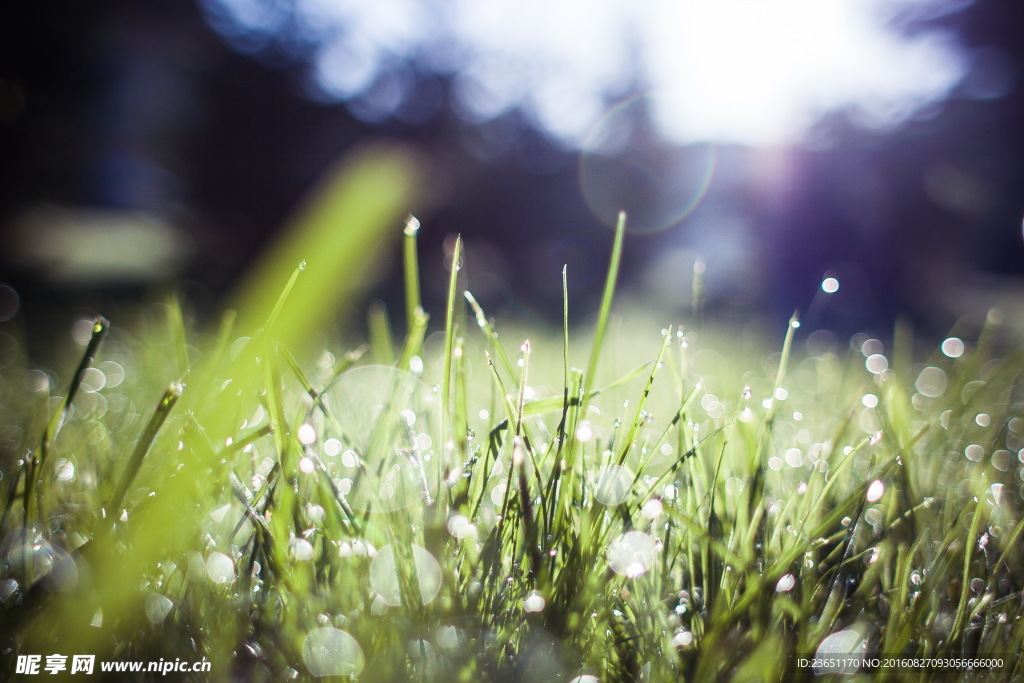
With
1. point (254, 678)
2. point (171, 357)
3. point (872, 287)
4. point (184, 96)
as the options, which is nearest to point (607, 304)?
point (254, 678)

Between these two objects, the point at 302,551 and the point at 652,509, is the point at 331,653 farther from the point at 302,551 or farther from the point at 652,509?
the point at 652,509

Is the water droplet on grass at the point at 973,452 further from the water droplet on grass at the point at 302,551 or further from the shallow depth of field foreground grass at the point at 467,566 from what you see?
the water droplet on grass at the point at 302,551

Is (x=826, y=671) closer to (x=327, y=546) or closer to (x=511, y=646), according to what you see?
(x=511, y=646)

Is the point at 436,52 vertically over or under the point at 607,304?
over

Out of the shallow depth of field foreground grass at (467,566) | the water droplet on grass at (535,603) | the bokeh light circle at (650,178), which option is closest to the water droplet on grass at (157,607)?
the shallow depth of field foreground grass at (467,566)

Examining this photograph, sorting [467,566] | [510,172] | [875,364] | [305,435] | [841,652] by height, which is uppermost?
[510,172]

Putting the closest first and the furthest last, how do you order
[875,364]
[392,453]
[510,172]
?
[392,453], [875,364], [510,172]

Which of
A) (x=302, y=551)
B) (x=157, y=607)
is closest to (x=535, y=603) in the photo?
(x=302, y=551)
